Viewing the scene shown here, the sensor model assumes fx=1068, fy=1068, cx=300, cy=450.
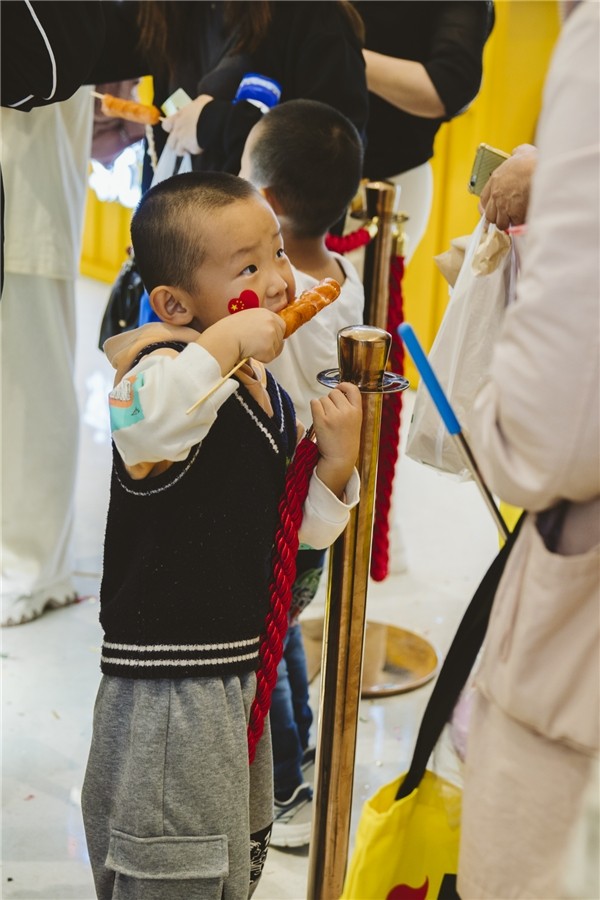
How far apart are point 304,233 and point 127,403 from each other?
2.50ft

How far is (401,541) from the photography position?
10.2 ft

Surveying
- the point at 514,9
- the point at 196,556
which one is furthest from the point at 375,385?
the point at 514,9

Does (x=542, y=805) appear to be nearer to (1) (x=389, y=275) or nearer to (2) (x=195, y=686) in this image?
(2) (x=195, y=686)

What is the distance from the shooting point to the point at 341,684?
1313 mm

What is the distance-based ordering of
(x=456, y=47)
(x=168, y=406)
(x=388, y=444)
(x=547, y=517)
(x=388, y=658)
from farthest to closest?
(x=388, y=658) < (x=456, y=47) < (x=388, y=444) < (x=168, y=406) < (x=547, y=517)

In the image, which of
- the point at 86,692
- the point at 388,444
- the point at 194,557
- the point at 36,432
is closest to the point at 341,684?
the point at 194,557

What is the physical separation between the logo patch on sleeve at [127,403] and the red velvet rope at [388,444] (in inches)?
44.2

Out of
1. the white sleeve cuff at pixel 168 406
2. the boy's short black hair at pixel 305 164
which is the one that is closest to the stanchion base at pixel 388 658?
the boy's short black hair at pixel 305 164

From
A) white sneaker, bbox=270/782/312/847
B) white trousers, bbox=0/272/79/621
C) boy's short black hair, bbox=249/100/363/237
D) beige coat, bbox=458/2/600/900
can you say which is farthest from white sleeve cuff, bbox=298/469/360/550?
white trousers, bbox=0/272/79/621

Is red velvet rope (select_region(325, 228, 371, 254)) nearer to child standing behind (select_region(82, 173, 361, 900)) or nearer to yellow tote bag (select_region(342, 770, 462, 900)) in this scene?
child standing behind (select_region(82, 173, 361, 900))

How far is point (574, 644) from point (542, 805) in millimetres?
141

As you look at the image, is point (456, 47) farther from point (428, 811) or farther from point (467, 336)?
point (428, 811)

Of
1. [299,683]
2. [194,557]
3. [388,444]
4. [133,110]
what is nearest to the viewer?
[194,557]

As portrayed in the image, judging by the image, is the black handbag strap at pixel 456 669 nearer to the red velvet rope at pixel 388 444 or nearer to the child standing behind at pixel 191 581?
the child standing behind at pixel 191 581
